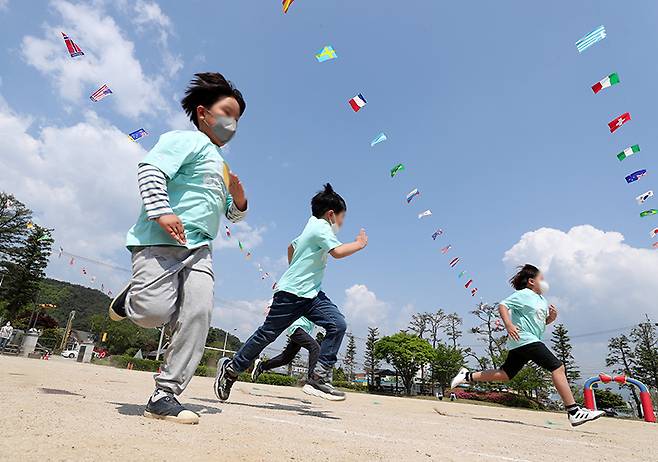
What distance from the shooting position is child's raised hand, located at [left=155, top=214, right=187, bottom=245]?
199cm

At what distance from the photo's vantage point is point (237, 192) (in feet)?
8.99

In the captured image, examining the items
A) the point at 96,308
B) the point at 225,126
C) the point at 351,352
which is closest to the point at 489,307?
the point at 351,352

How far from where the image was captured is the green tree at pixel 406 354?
4488 cm

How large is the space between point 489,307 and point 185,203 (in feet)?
148

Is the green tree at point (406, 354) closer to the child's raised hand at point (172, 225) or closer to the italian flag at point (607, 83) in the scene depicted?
the italian flag at point (607, 83)

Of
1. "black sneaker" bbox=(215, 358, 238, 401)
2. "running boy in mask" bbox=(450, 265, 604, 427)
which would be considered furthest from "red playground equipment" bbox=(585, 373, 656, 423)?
"black sneaker" bbox=(215, 358, 238, 401)

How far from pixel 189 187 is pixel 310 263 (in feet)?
5.59

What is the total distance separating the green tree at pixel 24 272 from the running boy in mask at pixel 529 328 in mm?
47452

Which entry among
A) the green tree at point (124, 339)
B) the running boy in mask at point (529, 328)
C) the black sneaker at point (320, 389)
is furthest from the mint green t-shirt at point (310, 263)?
the green tree at point (124, 339)

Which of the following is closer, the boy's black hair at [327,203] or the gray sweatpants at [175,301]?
the gray sweatpants at [175,301]

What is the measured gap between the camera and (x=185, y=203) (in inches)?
89.6

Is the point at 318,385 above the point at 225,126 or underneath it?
underneath

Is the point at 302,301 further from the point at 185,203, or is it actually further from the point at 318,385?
the point at 185,203

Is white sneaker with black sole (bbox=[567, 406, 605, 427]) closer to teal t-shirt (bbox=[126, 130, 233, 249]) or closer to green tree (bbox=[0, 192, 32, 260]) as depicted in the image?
teal t-shirt (bbox=[126, 130, 233, 249])
